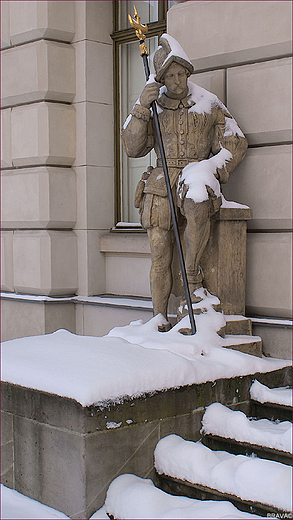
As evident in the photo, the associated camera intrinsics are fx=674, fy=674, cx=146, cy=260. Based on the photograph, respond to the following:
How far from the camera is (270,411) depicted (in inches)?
172

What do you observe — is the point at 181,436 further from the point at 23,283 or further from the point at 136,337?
the point at 23,283

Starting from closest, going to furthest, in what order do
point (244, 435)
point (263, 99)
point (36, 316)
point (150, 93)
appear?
point (244, 435), point (150, 93), point (263, 99), point (36, 316)

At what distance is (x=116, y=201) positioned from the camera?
7059 millimetres

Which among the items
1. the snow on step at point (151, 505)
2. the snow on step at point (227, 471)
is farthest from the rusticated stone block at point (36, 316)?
the snow on step at point (151, 505)

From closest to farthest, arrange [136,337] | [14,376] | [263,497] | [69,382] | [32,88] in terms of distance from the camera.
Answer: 1. [263,497]
2. [69,382]
3. [14,376]
4. [136,337]
5. [32,88]

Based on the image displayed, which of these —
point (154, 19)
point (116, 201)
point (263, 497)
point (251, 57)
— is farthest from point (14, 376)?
point (154, 19)

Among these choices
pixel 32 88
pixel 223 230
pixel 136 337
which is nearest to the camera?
pixel 136 337

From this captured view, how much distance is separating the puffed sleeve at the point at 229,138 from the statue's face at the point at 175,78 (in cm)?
34

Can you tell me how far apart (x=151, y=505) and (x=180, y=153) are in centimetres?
247

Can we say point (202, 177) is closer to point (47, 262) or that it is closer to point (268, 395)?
point (268, 395)

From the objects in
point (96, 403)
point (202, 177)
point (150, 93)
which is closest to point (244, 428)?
point (96, 403)

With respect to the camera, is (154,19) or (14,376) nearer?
(14,376)

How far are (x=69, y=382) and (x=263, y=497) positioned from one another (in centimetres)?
112

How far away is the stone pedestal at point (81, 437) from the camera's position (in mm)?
3445
